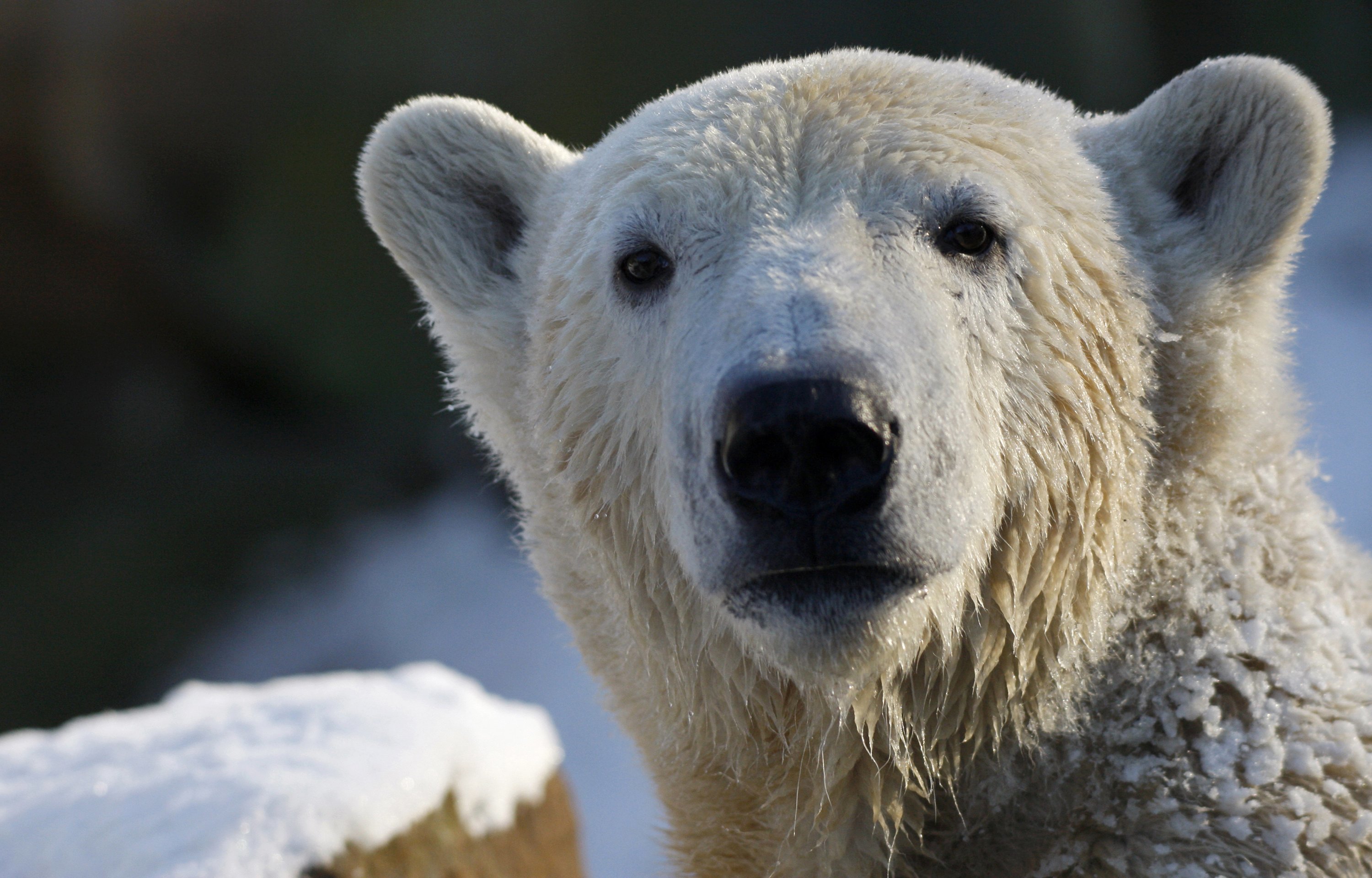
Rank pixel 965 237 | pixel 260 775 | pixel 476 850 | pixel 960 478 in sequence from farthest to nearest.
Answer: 1. pixel 476 850
2. pixel 260 775
3. pixel 965 237
4. pixel 960 478

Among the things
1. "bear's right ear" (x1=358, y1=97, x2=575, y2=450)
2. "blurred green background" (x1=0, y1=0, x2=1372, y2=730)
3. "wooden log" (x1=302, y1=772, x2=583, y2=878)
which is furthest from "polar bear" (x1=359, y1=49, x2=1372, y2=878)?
"blurred green background" (x1=0, y1=0, x2=1372, y2=730)

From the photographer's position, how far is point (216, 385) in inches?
397

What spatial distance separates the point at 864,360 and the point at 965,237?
425 millimetres

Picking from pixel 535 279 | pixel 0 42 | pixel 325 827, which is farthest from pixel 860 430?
pixel 0 42

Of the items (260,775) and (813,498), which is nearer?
(813,498)

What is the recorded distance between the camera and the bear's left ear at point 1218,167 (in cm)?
185

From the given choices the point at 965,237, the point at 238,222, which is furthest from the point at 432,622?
the point at 965,237

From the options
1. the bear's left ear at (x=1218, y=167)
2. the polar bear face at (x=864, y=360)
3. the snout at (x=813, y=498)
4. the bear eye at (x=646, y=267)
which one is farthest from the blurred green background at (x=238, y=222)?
the snout at (x=813, y=498)

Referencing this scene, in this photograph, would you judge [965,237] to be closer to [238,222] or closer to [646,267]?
[646,267]

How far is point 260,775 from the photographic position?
104 inches

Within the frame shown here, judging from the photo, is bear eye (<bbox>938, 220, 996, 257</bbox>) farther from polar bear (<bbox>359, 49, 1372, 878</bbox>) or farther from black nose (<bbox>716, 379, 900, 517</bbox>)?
black nose (<bbox>716, 379, 900, 517</bbox>)

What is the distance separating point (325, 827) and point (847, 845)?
1387 mm

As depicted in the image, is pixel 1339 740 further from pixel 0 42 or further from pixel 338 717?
pixel 0 42

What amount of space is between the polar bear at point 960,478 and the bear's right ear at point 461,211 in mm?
274
